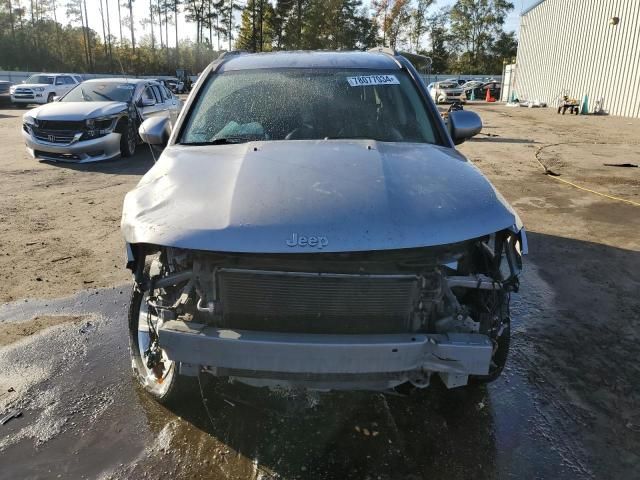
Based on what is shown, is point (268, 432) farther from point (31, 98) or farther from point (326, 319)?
point (31, 98)

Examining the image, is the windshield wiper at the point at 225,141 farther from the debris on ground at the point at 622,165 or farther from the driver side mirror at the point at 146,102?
the debris on ground at the point at 622,165

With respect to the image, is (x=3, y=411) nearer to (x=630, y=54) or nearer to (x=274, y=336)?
(x=274, y=336)

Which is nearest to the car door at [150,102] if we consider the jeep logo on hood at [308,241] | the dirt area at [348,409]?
the dirt area at [348,409]

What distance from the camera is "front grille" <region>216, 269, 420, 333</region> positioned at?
2.27m

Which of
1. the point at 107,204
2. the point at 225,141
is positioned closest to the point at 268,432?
the point at 225,141

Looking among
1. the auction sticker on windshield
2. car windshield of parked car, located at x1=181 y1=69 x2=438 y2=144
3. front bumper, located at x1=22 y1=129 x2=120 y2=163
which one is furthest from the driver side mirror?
the auction sticker on windshield

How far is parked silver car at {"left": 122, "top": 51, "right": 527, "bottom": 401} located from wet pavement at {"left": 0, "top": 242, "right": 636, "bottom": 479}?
28cm

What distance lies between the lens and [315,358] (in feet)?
7.04

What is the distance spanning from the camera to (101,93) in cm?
1152

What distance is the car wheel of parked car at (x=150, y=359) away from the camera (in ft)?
8.71

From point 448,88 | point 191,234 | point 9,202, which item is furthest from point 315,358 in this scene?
point 448,88

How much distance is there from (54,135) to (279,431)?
375 inches

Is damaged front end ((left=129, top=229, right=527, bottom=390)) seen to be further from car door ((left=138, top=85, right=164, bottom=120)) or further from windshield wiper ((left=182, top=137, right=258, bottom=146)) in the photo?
car door ((left=138, top=85, right=164, bottom=120))

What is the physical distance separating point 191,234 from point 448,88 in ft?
126
